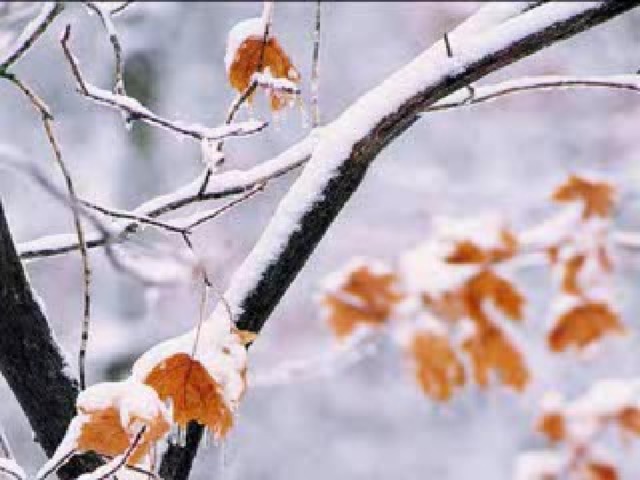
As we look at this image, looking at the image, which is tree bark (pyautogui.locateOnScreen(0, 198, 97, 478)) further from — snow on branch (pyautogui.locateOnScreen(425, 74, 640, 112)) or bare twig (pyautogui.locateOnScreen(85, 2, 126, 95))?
snow on branch (pyautogui.locateOnScreen(425, 74, 640, 112))

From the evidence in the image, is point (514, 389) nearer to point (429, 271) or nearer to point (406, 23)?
point (429, 271)

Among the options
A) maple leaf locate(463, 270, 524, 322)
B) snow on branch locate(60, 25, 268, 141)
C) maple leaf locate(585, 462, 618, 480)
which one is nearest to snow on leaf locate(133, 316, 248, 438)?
snow on branch locate(60, 25, 268, 141)

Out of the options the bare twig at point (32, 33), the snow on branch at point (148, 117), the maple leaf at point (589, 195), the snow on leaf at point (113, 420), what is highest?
the maple leaf at point (589, 195)

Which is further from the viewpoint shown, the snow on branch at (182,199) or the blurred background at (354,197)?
the blurred background at (354,197)

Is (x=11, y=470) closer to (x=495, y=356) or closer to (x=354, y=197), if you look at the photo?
(x=495, y=356)

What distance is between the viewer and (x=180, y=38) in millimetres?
3299

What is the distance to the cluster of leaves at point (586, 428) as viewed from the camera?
6.59ft

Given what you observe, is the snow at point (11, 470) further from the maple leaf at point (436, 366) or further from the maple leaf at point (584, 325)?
the maple leaf at point (584, 325)

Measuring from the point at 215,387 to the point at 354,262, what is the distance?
1333mm

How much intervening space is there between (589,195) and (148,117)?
50.8 inches

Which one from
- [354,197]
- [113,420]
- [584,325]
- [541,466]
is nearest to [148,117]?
[113,420]

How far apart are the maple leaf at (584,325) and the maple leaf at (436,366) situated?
0.17 m

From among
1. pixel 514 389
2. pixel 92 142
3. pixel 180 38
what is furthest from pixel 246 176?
pixel 92 142

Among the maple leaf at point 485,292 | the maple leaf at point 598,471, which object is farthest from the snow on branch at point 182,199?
the maple leaf at point 598,471
